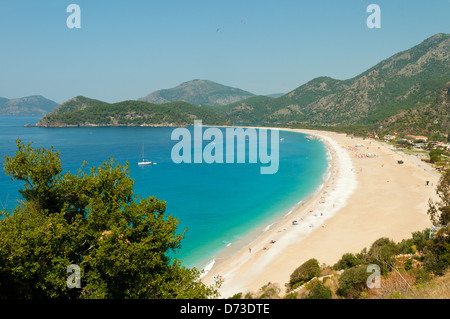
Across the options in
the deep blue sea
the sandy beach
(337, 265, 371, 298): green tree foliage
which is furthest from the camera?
the deep blue sea

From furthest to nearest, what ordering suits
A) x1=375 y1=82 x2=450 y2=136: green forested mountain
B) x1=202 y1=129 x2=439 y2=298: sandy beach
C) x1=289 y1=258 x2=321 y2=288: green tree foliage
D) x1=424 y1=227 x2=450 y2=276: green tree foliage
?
x1=375 y1=82 x2=450 y2=136: green forested mountain → x1=202 y1=129 x2=439 y2=298: sandy beach → x1=289 y1=258 x2=321 y2=288: green tree foliage → x1=424 y1=227 x2=450 y2=276: green tree foliage

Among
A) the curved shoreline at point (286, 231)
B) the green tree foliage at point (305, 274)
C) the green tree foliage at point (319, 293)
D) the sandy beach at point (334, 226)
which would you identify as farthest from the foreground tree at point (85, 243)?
the curved shoreline at point (286, 231)

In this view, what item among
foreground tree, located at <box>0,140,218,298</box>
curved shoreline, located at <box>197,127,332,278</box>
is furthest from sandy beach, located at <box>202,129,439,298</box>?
foreground tree, located at <box>0,140,218,298</box>

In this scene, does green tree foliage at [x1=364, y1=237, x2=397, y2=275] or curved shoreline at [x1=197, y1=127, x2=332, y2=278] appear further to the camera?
curved shoreline at [x1=197, y1=127, x2=332, y2=278]

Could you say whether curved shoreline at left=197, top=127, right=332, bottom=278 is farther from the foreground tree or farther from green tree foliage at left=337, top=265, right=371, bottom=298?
the foreground tree

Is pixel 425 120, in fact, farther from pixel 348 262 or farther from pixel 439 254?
pixel 439 254

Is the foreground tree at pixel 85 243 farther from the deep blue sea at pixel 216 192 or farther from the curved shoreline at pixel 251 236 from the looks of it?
the deep blue sea at pixel 216 192
